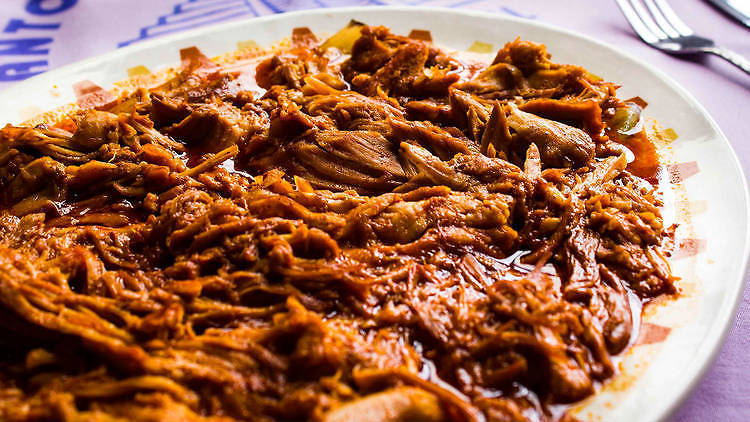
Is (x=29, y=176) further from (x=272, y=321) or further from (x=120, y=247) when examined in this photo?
(x=272, y=321)

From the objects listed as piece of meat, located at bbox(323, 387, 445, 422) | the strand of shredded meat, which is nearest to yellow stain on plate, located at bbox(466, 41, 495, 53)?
the strand of shredded meat

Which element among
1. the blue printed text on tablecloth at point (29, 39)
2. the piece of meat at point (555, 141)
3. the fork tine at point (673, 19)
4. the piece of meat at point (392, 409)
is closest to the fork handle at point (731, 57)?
the fork tine at point (673, 19)

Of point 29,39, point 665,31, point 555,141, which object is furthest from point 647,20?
point 29,39

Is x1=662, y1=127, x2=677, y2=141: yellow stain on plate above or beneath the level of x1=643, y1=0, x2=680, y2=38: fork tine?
beneath

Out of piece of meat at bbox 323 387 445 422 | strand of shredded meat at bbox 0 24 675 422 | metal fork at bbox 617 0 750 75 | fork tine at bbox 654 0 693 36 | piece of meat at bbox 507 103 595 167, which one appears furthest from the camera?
fork tine at bbox 654 0 693 36

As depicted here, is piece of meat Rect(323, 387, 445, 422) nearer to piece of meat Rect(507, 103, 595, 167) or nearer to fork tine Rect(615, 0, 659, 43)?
piece of meat Rect(507, 103, 595, 167)

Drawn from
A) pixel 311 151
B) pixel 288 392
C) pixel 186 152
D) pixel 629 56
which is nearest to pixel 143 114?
pixel 186 152
